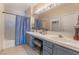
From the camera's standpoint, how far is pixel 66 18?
71.4 inches

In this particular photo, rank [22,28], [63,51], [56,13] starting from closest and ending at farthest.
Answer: [63,51]
[56,13]
[22,28]

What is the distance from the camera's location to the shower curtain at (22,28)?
2.24 m

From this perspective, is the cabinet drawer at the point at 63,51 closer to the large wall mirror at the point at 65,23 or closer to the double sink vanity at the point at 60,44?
the double sink vanity at the point at 60,44

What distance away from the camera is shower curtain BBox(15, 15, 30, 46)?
2.24 meters

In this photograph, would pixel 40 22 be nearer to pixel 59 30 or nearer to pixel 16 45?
pixel 59 30

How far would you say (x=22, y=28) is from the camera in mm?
2250

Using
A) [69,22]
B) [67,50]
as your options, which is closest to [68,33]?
[69,22]

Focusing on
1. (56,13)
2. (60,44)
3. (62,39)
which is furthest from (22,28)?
(60,44)

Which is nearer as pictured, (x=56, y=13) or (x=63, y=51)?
(x=63, y=51)

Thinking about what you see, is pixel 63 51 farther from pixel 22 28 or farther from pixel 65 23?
pixel 22 28

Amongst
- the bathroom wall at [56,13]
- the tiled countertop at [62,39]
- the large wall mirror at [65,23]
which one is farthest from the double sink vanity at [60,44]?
the bathroom wall at [56,13]

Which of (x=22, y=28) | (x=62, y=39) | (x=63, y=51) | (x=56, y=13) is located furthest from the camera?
(x=22, y=28)

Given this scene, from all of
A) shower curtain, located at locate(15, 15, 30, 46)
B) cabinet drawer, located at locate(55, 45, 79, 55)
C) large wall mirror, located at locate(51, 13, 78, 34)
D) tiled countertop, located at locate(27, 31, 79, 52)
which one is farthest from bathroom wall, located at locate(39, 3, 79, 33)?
cabinet drawer, located at locate(55, 45, 79, 55)

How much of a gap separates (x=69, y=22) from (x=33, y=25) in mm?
784
